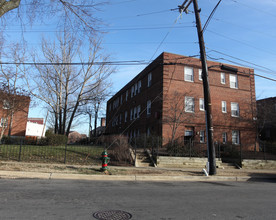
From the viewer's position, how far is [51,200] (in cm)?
540

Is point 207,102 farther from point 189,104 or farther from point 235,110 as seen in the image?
point 235,110

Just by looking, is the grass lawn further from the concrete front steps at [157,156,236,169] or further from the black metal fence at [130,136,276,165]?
the concrete front steps at [157,156,236,169]

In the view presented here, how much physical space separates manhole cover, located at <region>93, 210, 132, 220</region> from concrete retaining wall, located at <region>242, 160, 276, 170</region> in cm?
1406

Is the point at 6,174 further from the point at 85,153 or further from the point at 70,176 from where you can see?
the point at 85,153

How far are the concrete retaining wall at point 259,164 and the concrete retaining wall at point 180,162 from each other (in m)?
2.22

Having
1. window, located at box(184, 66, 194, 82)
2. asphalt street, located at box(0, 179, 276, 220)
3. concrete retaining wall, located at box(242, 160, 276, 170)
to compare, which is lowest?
asphalt street, located at box(0, 179, 276, 220)

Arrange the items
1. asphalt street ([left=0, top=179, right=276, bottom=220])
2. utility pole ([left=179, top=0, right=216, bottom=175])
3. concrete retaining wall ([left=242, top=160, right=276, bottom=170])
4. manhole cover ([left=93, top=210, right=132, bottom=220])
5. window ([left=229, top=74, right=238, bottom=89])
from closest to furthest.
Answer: manhole cover ([left=93, top=210, right=132, bottom=220]), asphalt street ([left=0, top=179, right=276, bottom=220]), utility pole ([left=179, top=0, right=216, bottom=175]), concrete retaining wall ([left=242, top=160, right=276, bottom=170]), window ([left=229, top=74, right=238, bottom=89])

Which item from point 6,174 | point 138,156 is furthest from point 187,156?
point 6,174

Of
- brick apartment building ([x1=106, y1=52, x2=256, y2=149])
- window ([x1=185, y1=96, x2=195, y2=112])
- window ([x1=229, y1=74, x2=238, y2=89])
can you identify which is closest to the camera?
brick apartment building ([x1=106, y1=52, x2=256, y2=149])

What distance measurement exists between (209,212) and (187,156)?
37.7ft

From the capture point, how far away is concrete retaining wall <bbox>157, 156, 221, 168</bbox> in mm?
14611

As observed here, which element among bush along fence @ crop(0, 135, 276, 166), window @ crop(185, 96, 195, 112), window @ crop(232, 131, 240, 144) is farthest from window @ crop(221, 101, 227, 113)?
bush along fence @ crop(0, 135, 276, 166)

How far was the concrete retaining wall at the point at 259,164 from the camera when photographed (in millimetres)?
16328

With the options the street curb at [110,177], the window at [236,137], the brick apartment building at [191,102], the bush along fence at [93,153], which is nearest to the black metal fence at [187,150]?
the bush along fence at [93,153]
